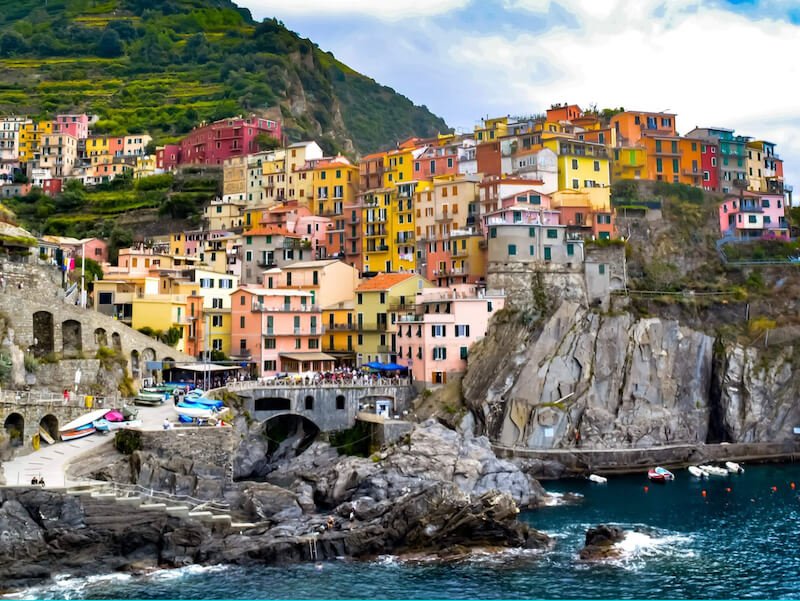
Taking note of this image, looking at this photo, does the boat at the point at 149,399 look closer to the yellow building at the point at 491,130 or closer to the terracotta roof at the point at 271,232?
the terracotta roof at the point at 271,232

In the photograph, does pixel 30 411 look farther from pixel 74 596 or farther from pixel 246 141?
pixel 246 141

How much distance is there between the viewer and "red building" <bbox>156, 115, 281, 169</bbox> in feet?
377

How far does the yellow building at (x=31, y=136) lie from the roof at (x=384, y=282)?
2808 inches

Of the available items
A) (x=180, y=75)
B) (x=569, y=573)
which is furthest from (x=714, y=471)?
(x=180, y=75)

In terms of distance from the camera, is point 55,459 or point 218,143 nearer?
point 55,459

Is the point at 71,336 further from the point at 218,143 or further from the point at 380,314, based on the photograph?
the point at 218,143

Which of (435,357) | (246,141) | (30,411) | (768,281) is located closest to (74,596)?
(30,411)

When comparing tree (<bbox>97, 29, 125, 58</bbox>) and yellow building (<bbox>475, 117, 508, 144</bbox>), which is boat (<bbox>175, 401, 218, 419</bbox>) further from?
tree (<bbox>97, 29, 125, 58</bbox>)

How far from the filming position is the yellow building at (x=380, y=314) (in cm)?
7369

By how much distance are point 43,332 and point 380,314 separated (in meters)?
24.9

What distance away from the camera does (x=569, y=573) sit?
4144 centimetres

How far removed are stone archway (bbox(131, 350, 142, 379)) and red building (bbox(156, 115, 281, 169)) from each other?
5183 cm

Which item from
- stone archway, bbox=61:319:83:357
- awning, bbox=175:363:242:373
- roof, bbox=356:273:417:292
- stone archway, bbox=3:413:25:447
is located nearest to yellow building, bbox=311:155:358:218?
roof, bbox=356:273:417:292

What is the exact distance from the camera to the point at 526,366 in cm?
6706
